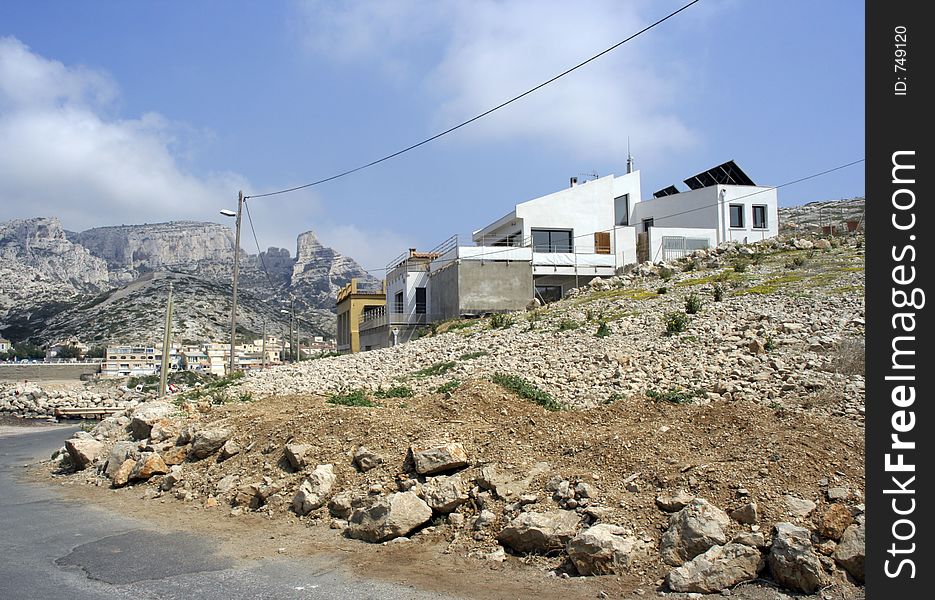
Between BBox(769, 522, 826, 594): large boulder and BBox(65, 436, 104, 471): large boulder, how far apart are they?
14.5m

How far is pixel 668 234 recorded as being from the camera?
43.5 metres

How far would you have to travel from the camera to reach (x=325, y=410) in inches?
546

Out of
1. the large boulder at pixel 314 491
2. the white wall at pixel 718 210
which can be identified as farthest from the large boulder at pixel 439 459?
the white wall at pixel 718 210

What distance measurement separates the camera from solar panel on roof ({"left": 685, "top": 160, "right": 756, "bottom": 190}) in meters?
46.9

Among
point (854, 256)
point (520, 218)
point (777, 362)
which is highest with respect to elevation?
point (520, 218)

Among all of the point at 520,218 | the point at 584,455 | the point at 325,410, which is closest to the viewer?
the point at 584,455

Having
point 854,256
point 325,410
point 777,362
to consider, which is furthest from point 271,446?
point 854,256

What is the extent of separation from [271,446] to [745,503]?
7.88 meters

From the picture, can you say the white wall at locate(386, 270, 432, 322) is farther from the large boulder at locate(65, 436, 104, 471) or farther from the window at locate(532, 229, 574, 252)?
the large boulder at locate(65, 436, 104, 471)

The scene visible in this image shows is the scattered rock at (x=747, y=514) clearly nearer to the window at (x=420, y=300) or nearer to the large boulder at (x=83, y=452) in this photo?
the large boulder at (x=83, y=452)

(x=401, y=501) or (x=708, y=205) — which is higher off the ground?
(x=708, y=205)

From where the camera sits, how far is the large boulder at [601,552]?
774 centimetres

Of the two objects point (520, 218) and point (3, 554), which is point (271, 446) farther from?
point (520, 218)
